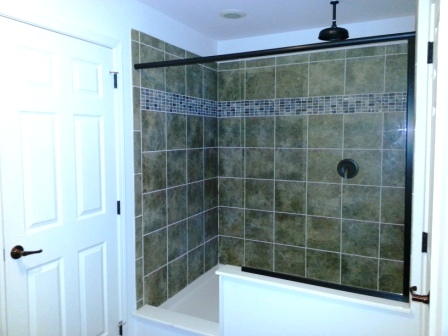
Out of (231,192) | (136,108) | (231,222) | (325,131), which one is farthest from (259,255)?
(136,108)

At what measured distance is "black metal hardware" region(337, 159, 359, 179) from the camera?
2.89 metres

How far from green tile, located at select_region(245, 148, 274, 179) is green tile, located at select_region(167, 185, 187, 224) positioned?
75 centimetres

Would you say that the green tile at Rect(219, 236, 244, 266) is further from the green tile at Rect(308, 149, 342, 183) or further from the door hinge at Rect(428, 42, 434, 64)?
the door hinge at Rect(428, 42, 434, 64)

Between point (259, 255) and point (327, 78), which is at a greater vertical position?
point (327, 78)

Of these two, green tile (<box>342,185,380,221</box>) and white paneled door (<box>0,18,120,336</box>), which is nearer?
white paneled door (<box>0,18,120,336</box>)

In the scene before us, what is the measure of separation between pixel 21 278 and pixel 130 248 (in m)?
0.78

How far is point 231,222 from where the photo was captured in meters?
3.50

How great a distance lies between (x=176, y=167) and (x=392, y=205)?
185 cm

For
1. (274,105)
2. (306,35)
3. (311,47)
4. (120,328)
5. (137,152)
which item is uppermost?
(306,35)

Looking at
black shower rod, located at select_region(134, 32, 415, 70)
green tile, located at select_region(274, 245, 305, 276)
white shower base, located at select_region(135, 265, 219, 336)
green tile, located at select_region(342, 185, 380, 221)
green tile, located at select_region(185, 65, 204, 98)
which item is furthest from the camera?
green tile, located at select_region(274, 245, 305, 276)

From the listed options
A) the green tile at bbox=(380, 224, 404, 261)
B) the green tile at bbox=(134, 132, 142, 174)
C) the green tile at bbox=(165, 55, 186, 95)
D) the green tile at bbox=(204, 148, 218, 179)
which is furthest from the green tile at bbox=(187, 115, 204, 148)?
the green tile at bbox=(380, 224, 404, 261)

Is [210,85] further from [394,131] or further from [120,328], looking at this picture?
[120,328]

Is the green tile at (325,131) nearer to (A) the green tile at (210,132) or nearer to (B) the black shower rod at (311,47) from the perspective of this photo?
(A) the green tile at (210,132)

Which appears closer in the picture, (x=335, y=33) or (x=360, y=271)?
(x=335, y=33)
